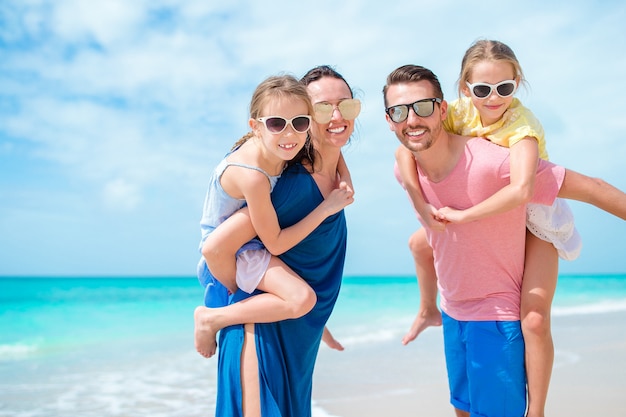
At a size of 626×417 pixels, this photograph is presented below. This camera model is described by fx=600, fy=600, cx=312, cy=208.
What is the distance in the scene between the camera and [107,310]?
2034cm

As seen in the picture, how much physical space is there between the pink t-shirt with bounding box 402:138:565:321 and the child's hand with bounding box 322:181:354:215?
1.99 ft

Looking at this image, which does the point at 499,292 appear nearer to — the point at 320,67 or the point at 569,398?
the point at 320,67

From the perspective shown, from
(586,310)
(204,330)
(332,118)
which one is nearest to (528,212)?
(332,118)

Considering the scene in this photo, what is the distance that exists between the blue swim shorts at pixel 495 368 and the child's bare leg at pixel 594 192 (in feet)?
2.72

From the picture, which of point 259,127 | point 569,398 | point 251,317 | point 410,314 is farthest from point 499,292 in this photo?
point 410,314

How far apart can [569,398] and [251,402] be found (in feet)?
14.0

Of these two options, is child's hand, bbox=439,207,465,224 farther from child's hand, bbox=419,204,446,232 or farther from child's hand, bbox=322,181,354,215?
child's hand, bbox=322,181,354,215

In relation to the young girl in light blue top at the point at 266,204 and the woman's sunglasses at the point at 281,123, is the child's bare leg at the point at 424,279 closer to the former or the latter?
the young girl in light blue top at the point at 266,204

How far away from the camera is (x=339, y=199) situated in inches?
127

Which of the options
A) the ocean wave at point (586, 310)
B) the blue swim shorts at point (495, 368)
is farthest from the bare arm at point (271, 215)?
the ocean wave at point (586, 310)

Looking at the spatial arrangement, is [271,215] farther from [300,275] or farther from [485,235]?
[485,235]

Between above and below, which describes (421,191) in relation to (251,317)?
above

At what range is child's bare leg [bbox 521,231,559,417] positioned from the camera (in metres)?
3.41

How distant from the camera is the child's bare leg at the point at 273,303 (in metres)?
3.13
